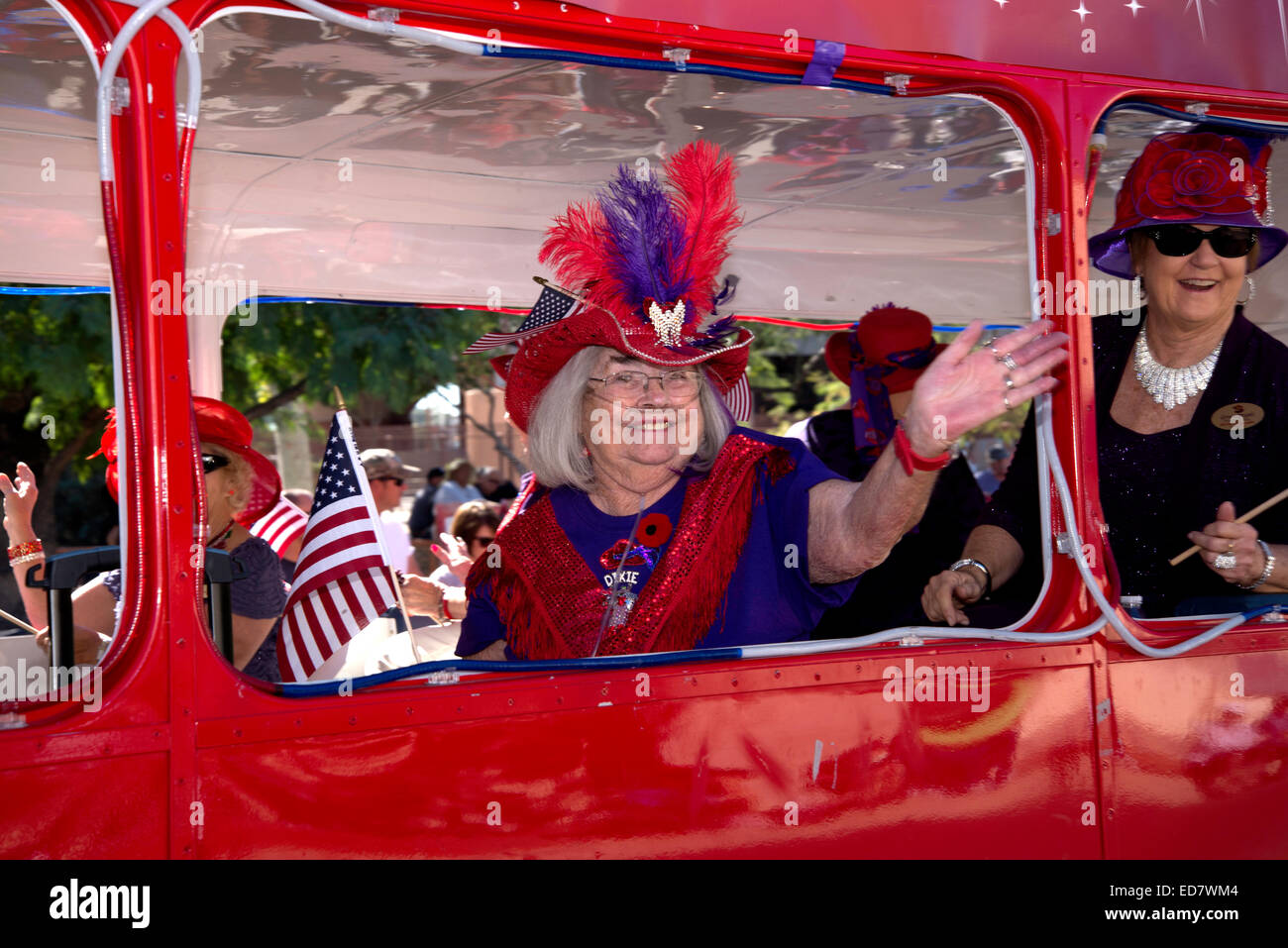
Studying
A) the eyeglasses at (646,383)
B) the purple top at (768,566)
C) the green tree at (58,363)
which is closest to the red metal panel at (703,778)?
the purple top at (768,566)

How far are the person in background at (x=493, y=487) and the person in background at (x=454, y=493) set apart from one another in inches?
3.3

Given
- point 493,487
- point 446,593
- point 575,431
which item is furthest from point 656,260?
point 493,487

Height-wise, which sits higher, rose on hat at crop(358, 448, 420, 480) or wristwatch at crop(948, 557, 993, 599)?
rose on hat at crop(358, 448, 420, 480)

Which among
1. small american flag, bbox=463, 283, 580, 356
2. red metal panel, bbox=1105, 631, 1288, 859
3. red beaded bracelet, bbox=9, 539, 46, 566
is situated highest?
small american flag, bbox=463, 283, 580, 356

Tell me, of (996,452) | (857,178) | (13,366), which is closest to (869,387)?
(857,178)

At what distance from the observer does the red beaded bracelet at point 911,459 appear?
2.00 meters

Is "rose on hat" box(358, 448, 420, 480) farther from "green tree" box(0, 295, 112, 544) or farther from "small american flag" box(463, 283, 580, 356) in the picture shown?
"small american flag" box(463, 283, 580, 356)

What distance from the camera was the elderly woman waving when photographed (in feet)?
7.70

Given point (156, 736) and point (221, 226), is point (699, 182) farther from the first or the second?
point (221, 226)

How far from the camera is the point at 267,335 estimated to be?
320 inches

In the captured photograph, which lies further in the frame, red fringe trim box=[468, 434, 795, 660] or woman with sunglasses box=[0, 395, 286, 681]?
woman with sunglasses box=[0, 395, 286, 681]

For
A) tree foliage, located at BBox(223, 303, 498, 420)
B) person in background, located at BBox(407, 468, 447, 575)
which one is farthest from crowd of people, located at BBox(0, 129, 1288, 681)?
person in background, located at BBox(407, 468, 447, 575)

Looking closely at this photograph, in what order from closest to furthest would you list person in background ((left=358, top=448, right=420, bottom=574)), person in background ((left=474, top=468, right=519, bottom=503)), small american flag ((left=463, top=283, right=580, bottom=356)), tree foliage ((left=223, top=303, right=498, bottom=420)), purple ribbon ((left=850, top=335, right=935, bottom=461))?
small american flag ((left=463, top=283, right=580, bottom=356)) → purple ribbon ((left=850, top=335, right=935, bottom=461)) → person in background ((left=358, top=448, right=420, bottom=574)) → tree foliage ((left=223, top=303, right=498, bottom=420)) → person in background ((left=474, top=468, right=519, bottom=503))
